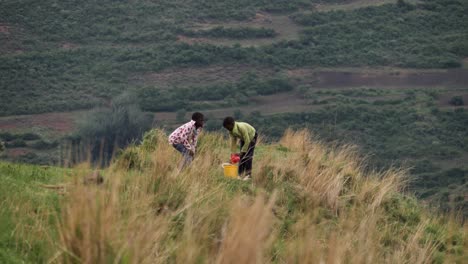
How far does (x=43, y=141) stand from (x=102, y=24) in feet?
117

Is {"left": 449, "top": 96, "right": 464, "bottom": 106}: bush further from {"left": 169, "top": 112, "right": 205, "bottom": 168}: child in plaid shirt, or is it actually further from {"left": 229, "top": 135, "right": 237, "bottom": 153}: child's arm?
{"left": 169, "top": 112, "right": 205, "bottom": 168}: child in plaid shirt

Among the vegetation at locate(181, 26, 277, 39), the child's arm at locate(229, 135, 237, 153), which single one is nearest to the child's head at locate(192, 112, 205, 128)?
the child's arm at locate(229, 135, 237, 153)

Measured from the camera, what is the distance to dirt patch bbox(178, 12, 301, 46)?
259 feet

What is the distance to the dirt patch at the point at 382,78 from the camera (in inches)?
2733

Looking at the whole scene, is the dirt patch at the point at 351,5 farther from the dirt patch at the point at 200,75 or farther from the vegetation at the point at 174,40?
the dirt patch at the point at 200,75

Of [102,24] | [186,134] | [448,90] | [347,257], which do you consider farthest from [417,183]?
[102,24]

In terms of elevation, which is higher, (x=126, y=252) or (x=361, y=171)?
(x=126, y=252)

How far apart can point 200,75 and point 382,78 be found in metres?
13.7

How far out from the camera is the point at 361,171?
13867 millimetres

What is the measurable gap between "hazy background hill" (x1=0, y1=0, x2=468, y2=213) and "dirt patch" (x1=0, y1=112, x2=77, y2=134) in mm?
119

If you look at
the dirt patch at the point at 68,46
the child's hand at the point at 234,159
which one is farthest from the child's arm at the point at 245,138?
the dirt patch at the point at 68,46

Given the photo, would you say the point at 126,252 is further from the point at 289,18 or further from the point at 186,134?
the point at 289,18

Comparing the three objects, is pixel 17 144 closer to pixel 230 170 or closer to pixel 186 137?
pixel 186 137

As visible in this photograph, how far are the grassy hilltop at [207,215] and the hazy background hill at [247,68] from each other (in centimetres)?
3165
